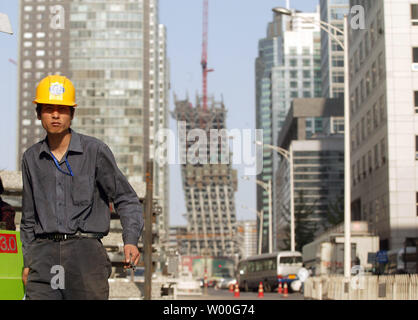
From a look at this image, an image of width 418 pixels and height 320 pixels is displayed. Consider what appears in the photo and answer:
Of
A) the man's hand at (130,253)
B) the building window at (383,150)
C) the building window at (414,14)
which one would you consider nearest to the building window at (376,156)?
the building window at (383,150)

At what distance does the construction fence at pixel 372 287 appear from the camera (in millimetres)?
22469

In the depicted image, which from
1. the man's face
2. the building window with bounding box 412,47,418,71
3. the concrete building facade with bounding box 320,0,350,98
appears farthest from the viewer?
the concrete building facade with bounding box 320,0,350,98

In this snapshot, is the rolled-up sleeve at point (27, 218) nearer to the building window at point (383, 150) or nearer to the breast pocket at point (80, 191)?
the breast pocket at point (80, 191)

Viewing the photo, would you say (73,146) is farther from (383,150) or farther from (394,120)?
(383,150)

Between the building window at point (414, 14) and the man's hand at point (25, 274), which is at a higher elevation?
the building window at point (414, 14)

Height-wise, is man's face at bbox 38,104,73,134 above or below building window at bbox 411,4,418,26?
below

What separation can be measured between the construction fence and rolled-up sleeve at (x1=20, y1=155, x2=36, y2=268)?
17817 millimetres

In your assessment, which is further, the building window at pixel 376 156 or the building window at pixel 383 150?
the building window at pixel 376 156

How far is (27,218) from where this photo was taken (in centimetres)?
470

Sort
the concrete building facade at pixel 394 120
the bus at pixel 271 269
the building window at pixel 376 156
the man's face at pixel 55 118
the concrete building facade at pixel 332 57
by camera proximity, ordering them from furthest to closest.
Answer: the concrete building facade at pixel 332 57, the building window at pixel 376 156, the concrete building facade at pixel 394 120, the bus at pixel 271 269, the man's face at pixel 55 118

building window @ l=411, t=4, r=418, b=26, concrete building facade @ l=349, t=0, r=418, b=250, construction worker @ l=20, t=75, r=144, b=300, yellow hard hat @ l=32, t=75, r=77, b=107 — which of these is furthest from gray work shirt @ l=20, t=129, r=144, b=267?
building window @ l=411, t=4, r=418, b=26

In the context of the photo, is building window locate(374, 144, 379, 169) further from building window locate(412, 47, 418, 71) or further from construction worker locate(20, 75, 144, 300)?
construction worker locate(20, 75, 144, 300)

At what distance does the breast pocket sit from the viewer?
4609 millimetres

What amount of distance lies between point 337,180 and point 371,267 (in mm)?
93570
